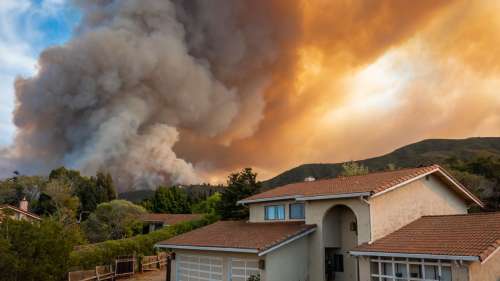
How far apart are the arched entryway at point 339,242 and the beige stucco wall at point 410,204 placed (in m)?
2.48

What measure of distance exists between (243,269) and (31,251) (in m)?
10.5

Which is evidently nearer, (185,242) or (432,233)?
(432,233)

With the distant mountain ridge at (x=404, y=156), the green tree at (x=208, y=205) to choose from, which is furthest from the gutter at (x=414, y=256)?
the distant mountain ridge at (x=404, y=156)

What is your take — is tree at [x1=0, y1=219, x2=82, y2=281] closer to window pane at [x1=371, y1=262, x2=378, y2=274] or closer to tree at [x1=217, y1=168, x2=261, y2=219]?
window pane at [x1=371, y1=262, x2=378, y2=274]

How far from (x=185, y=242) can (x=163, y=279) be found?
5932mm

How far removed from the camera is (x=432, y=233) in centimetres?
1886

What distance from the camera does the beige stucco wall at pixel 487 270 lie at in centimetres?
1609

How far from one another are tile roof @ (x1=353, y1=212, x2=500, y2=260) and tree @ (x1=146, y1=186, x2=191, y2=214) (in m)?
61.3

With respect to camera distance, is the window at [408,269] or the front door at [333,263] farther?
the front door at [333,263]

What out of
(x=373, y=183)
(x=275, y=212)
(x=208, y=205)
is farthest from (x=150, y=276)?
(x=208, y=205)

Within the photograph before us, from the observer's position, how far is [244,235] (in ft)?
83.2

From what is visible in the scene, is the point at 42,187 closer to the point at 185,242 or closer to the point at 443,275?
the point at 185,242

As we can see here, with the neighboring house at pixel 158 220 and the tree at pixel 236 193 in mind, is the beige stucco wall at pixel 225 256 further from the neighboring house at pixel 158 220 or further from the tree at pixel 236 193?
the neighboring house at pixel 158 220

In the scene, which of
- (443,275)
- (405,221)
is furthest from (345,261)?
(443,275)
